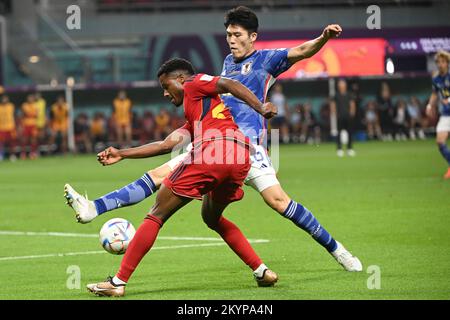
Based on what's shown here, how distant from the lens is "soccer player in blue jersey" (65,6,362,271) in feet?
33.3

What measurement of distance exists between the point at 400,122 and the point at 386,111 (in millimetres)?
801

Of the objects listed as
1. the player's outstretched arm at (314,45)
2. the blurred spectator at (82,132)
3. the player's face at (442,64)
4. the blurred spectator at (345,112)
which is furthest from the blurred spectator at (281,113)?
the player's outstretched arm at (314,45)

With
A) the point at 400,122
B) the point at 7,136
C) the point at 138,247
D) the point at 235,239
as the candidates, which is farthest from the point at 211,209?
the point at 400,122

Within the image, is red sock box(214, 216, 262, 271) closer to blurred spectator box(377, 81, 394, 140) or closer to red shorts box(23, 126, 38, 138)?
red shorts box(23, 126, 38, 138)

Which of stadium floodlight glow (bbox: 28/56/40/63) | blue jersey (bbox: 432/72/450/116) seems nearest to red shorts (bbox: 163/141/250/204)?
blue jersey (bbox: 432/72/450/116)

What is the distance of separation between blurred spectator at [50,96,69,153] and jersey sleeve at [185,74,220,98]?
29.9m

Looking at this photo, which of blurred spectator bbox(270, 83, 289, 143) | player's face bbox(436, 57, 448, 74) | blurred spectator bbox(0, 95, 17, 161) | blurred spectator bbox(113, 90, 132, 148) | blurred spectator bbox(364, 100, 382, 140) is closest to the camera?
player's face bbox(436, 57, 448, 74)

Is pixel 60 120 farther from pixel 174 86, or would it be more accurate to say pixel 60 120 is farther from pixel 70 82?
pixel 174 86

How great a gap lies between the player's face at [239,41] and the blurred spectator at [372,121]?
32.2 m

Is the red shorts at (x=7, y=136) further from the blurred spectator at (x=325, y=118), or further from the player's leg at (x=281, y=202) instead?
the player's leg at (x=281, y=202)

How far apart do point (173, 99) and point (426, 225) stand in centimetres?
596

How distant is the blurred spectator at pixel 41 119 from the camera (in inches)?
1498
